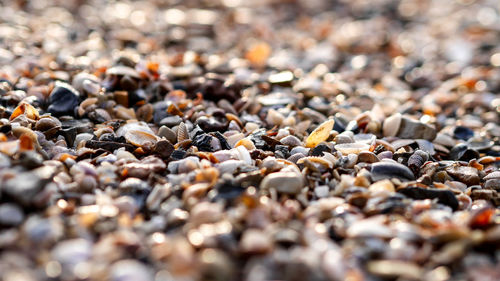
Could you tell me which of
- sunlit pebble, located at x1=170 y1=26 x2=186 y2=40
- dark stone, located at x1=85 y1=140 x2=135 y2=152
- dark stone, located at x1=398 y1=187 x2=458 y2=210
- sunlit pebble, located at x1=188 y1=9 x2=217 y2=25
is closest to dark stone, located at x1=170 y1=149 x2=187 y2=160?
dark stone, located at x1=85 y1=140 x2=135 y2=152

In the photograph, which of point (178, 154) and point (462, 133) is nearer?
point (178, 154)

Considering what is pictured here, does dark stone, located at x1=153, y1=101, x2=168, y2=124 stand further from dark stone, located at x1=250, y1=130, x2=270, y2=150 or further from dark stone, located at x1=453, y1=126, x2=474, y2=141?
dark stone, located at x1=453, y1=126, x2=474, y2=141

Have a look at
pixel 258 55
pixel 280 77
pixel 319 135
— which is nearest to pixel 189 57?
pixel 258 55

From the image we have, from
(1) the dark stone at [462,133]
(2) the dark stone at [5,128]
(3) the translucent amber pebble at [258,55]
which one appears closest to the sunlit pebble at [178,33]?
(3) the translucent amber pebble at [258,55]

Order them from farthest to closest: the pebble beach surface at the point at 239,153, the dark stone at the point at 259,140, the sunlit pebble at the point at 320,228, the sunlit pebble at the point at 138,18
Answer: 1. the sunlit pebble at the point at 138,18
2. the dark stone at the point at 259,140
3. the sunlit pebble at the point at 320,228
4. the pebble beach surface at the point at 239,153

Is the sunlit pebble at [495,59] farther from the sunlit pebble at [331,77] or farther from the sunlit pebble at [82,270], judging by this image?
the sunlit pebble at [82,270]

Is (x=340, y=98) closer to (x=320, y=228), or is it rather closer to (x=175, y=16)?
(x=320, y=228)
